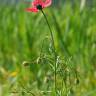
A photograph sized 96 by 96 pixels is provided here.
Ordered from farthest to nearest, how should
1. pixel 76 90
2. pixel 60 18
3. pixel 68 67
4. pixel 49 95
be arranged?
pixel 60 18 → pixel 76 90 → pixel 49 95 → pixel 68 67

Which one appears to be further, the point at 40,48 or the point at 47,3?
the point at 40,48

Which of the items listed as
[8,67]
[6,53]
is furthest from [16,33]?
[8,67]

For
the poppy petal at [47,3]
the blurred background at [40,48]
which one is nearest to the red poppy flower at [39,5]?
the poppy petal at [47,3]

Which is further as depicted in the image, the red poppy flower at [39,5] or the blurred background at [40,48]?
the blurred background at [40,48]

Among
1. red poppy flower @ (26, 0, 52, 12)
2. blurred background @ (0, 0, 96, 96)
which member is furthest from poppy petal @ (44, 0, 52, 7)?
blurred background @ (0, 0, 96, 96)

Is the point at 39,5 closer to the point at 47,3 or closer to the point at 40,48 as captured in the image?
the point at 47,3

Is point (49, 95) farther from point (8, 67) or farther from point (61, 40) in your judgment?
point (8, 67)

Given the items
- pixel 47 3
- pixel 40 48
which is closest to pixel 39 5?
pixel 47 3

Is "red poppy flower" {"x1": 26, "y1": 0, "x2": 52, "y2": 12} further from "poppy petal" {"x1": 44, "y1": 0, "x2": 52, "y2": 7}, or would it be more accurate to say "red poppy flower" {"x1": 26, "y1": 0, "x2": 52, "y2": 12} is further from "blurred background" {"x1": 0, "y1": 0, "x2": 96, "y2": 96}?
"blurred background" {"x1": 0, "y1": 0, "x2": 96, "y2": 96}

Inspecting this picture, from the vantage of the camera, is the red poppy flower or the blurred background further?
the blurred background

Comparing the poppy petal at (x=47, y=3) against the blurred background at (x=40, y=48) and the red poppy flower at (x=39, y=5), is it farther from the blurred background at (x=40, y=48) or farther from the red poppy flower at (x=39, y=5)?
the blurred background at (x=40, y=48)

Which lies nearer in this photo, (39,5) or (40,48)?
(39,5)
